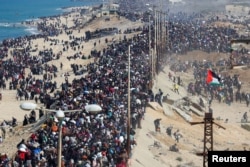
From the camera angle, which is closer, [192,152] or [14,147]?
[14,147]

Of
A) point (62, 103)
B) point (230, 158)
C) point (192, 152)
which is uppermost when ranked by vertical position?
point (230, 158)

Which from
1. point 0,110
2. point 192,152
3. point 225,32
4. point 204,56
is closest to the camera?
point 192,152

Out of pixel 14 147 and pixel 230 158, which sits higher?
pixel 230 158

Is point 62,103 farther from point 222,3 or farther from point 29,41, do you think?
point 222,3

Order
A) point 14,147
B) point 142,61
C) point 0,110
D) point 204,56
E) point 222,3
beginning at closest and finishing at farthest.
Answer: point 14,147 < point 0,110 < point 142,61 < point 204,56 < point 222,3

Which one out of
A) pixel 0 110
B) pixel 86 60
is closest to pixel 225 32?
pixel 86 60

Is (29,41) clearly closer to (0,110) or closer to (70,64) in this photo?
(70,64)
